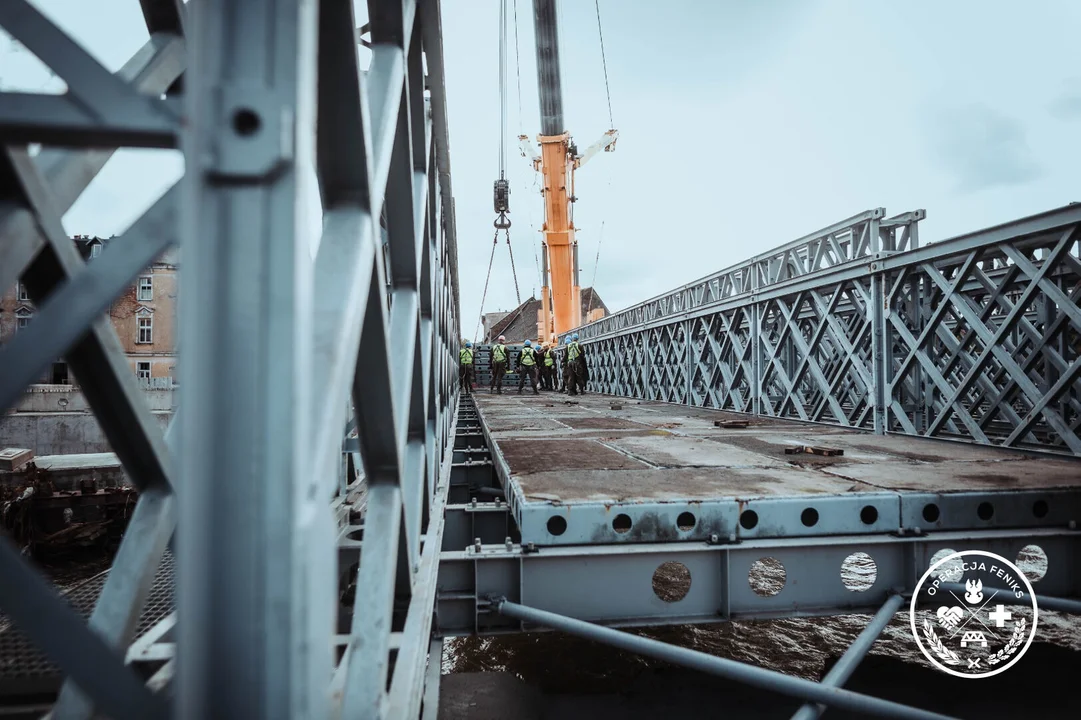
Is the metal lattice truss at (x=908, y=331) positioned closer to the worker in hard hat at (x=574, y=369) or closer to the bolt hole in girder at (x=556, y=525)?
the bolt hole in girder at (x=556, y=525)

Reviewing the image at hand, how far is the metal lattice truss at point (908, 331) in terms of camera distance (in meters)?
5.14

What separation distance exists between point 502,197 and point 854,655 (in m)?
21.2

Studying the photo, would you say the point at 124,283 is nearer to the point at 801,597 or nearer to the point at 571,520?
the point at 571,520

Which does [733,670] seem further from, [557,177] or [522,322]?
[522,322]

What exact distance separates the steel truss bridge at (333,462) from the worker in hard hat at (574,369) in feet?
42.8

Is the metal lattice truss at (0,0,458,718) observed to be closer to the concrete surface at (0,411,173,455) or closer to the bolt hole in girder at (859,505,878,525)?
the bolt hole in girder at (859,505,878,525)

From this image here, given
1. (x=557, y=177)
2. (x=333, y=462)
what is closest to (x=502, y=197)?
(x=557, y=177)

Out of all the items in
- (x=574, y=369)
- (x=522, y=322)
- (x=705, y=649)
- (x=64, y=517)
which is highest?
(x=522, y=322)

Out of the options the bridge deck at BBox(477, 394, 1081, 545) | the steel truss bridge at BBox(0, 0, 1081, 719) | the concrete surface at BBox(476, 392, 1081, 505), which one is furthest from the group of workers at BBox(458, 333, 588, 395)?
the bridge deck at BBox(477, 394, 1081, 545)

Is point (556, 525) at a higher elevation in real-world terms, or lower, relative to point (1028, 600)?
higher

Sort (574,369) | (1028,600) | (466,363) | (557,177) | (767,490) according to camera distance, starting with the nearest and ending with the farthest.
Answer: (1028,600), (767,490), (466,363), (574,369), (557,177)

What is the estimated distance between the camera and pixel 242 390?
80 cm

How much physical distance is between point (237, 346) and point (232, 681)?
44cm

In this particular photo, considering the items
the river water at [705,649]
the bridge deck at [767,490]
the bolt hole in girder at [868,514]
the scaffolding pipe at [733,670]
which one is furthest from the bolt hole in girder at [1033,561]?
the river water at [705,649]
